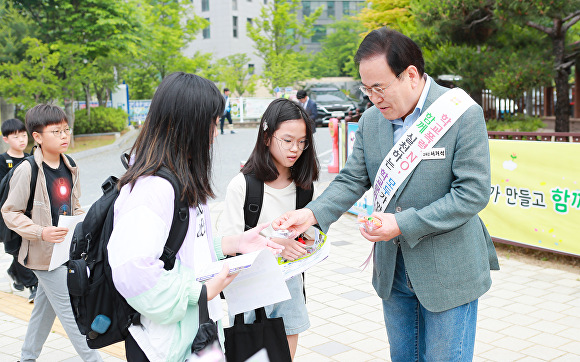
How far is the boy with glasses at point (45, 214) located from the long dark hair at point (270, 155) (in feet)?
4.72

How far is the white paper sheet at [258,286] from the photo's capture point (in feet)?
7.07

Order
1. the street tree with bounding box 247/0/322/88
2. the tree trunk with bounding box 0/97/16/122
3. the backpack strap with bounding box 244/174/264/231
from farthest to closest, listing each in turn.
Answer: the street tree with bounding box 247/0/322/88 < the tree trunk with bounding box 0/97/16/122 < the backpack strap with bounding box 244/174/264/231

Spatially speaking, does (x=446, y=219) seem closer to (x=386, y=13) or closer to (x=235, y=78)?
(x=386, y=13)

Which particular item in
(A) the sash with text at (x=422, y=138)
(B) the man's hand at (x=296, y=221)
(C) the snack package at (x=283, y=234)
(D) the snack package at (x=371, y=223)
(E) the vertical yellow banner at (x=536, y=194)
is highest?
(A) the sash with text at (x=422, y=138)

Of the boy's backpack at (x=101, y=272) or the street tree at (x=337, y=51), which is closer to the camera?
the boy's backpack at (x=101, y=272)

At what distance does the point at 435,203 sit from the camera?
7.39 feet

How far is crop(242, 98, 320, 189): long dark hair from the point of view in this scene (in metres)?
2.91

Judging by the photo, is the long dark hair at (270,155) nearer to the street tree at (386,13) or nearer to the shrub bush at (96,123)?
the street tree at (386,13)

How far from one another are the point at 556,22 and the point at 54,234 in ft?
26.9

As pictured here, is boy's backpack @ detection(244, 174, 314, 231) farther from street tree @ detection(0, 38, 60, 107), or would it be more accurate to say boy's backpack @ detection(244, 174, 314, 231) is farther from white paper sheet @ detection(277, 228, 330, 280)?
street tree @ detection(0, 38, 60, 107)

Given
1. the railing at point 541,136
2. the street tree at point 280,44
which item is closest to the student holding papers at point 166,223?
the railing at point 541,136

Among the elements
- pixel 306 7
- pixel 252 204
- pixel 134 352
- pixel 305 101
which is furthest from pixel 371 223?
pixel 306 7

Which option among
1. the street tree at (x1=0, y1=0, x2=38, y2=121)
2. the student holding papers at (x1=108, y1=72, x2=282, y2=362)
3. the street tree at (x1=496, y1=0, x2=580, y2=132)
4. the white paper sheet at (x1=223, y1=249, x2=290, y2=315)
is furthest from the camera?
the street tree at (x1=0, y1=0, x2=38, y2=121)

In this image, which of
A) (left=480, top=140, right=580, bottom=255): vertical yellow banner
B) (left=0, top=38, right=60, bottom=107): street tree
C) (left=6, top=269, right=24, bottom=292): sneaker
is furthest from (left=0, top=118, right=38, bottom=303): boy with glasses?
(left=0, top=38, right=60, bottom=107): street tree
